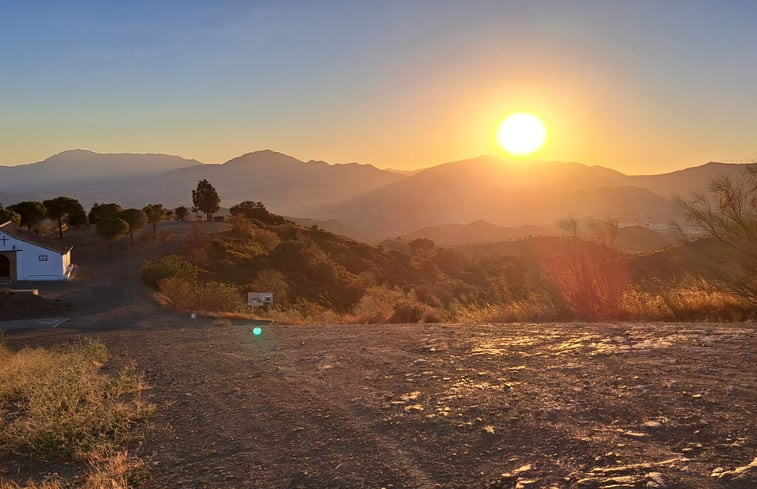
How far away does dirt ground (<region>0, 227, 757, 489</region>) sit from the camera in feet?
14.7

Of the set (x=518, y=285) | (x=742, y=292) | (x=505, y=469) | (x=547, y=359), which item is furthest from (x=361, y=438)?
(x=518, y=285)

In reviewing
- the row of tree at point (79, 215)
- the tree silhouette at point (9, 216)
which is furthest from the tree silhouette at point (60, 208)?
the tree silhouette at point (9, 216)

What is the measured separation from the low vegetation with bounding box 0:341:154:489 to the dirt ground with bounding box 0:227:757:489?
21 cm

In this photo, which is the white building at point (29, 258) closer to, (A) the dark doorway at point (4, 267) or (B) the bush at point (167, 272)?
(A) the dark doorway at point (4, 267)

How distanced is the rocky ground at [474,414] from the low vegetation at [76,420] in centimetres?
27

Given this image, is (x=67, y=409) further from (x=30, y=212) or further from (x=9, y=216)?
(x=30, y=212)

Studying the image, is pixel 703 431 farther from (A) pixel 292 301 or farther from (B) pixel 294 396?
(A) pixel 292 301

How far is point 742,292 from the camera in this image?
38.5 ft

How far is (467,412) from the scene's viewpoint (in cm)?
584

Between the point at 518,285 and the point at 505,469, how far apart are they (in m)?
14.3

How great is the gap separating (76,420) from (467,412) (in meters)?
4.05

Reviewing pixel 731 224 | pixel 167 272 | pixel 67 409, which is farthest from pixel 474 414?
pixel 167 272

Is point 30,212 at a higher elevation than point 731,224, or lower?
higher

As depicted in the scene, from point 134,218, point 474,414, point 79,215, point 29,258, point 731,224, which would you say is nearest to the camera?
point 474,414
